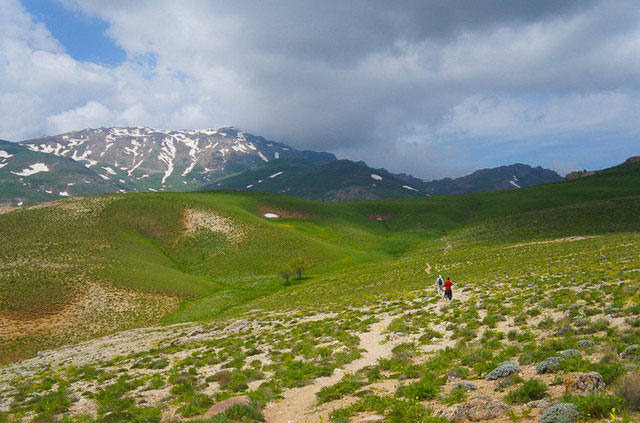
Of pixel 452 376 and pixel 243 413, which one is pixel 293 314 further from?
pixel 452 376

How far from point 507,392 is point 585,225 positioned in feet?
230

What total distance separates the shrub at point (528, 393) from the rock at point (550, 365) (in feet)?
5.66

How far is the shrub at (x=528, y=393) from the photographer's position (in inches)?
376

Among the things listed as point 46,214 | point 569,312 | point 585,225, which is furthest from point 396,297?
point 46,214

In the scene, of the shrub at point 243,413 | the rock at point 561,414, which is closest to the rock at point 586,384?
the rock at point 561,414

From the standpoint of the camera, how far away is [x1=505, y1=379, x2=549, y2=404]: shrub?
9.54 m

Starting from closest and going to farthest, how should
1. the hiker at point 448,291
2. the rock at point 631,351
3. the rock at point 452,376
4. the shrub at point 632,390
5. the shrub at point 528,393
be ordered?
1. the shrub at point 632,390
2. the shrub at point 528,393
3. the rock at point 631,351
4. the rock at point 452,376
5. the hiker at point 448,291

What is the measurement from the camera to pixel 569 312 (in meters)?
17.8

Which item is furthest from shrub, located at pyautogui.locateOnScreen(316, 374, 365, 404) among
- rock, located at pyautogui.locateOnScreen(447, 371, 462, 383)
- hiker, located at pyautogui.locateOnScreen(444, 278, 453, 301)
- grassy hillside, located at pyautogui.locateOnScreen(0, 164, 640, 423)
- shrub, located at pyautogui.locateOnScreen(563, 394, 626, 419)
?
hiker, located at pyautogui.locateOnScreen(444, 278, 453, 301)

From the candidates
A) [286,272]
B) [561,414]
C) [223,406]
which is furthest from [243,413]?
[286,272]

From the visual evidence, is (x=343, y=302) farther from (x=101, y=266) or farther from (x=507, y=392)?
(x=101, y=266)

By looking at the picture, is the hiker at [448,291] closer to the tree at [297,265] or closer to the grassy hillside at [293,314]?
the grassy hillside at [293,314]

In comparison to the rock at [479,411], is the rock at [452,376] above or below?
below

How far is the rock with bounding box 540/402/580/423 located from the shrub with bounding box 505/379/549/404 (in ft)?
4.28
